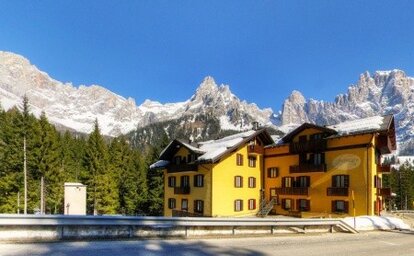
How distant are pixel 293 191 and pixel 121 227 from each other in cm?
3319

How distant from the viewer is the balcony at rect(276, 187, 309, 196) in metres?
42.3

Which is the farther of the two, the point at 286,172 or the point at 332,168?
the point at 286,172

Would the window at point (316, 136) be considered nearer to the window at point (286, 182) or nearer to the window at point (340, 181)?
the window at point (340, 181)

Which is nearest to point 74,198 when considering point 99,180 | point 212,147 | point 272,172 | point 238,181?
point 99,180

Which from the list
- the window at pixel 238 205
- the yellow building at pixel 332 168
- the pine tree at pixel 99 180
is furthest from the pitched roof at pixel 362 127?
the pine tree at pixel 99 180

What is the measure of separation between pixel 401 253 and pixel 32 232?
1510cm

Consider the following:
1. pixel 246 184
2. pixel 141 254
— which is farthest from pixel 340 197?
pixel 141 254

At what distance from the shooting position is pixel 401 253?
49.5 feet

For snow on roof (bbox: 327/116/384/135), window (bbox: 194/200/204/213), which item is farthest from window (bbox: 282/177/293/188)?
window (bbox: 194/200/204/213)

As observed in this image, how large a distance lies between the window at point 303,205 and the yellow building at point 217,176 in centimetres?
641

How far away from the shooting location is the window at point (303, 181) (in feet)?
142

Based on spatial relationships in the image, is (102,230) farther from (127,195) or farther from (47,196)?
(127,195)

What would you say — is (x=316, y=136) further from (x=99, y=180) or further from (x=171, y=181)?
(x=99, y=180)

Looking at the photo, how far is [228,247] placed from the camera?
13.9 meters
